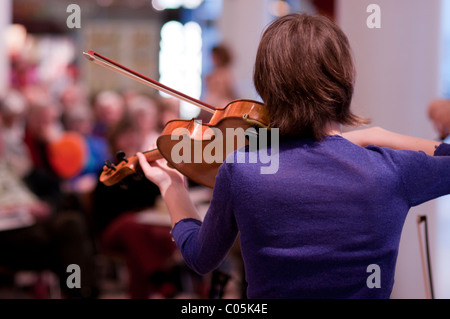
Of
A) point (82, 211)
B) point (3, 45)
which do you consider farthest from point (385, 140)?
point (3, 45)

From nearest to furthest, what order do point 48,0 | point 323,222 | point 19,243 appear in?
1. point 323,222
2. point 19,243
3. point 48,0

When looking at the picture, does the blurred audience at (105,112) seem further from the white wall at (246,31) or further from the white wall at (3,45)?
the white wall at (246,31)

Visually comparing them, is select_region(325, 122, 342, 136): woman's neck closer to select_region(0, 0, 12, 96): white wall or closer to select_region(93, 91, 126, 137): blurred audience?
select_region(0, 0, 12, 96): white wall

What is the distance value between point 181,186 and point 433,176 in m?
0.69

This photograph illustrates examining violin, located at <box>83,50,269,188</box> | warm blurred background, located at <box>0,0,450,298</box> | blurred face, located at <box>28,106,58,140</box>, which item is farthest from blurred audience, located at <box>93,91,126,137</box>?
violin, located at <box>83,50,269,188</box>

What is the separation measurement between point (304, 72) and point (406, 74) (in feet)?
6.46

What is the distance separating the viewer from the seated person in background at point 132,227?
4.18 m

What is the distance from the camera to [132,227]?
4.19m

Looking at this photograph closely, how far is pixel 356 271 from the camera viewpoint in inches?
54.7

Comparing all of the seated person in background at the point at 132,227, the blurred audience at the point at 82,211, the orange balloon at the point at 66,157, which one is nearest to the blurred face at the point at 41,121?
the blurred audience at the point at 82,211

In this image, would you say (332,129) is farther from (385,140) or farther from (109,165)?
(109,165)

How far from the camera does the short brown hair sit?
137 centimetres
